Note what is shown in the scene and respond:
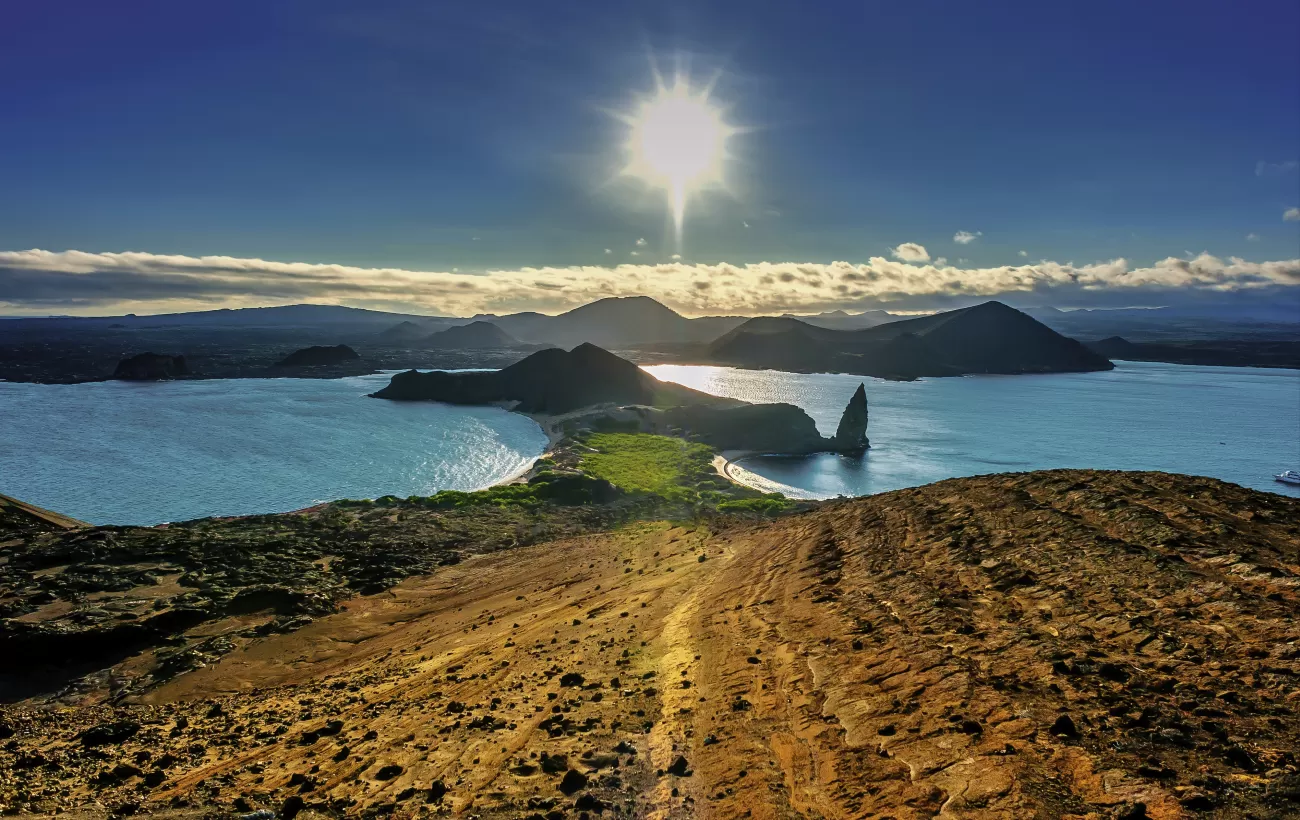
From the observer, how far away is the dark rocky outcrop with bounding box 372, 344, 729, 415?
103688 mm

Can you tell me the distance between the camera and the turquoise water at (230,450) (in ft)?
170

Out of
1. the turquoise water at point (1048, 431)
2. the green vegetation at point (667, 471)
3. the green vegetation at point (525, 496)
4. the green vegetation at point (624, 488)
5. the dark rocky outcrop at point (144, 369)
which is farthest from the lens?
the dark rocky outcrop at point (144, 369)

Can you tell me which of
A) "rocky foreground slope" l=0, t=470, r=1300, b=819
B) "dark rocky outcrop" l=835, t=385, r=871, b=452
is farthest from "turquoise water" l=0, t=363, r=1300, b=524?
"rocky foreground slope" l=0, t=470, r=1300, b=819

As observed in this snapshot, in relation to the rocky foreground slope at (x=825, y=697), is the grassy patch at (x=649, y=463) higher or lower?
lower

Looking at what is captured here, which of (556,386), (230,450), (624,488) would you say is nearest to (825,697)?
(624,488)

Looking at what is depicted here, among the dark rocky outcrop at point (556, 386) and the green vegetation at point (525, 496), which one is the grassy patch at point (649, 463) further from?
the dark rocky outcrop at point (556, 386)

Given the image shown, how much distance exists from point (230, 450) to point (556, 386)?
53.9 metres

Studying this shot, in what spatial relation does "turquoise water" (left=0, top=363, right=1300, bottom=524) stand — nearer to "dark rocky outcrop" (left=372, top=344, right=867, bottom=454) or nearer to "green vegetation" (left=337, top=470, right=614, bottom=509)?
"dark rocky outcrop" (left=372, top=344, right=867, bottom=454)

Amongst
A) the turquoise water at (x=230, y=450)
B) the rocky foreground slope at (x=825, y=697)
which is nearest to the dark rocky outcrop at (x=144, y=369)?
the turquoise water at (x=230, y=450)

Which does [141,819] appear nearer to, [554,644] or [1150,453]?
[554,644]

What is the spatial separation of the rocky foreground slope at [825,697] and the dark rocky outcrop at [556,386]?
79.6 meters

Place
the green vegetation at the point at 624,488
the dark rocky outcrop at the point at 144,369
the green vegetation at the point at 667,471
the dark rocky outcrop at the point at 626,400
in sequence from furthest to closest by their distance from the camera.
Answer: the dark rocky outcrop at the point at 144,369
the dark rocky outcrop at the point at 626,400
the green vegetation at the point at 667,471
the green vegetation at the point at 624,488

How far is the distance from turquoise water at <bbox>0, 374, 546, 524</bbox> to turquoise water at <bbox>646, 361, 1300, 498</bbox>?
118 feet

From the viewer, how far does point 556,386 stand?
113875 mm
